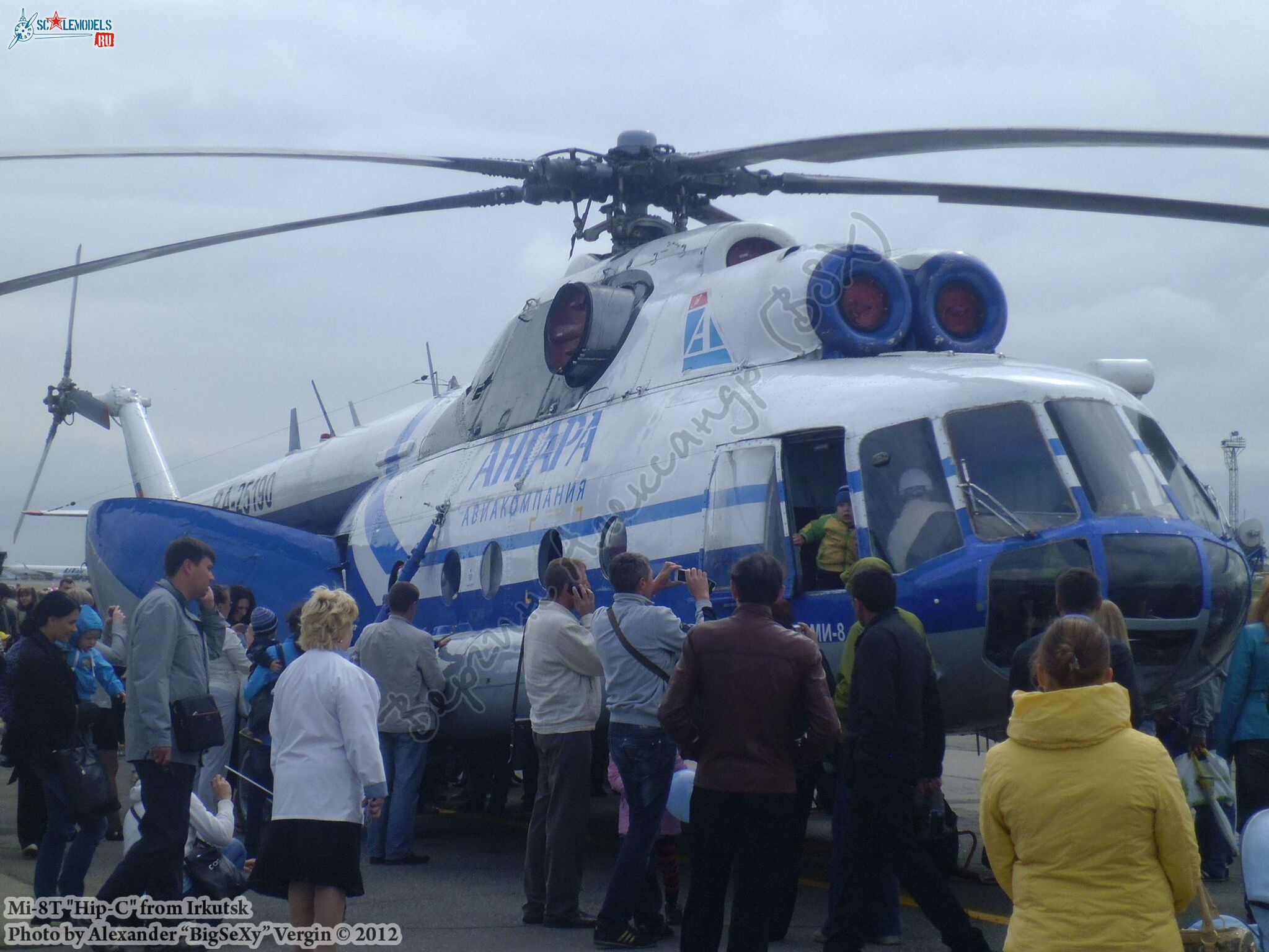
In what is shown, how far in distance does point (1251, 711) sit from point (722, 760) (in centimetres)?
301

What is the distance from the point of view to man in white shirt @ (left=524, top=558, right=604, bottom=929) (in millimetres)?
6516

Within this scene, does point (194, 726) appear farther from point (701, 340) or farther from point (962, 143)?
point (962, 143)

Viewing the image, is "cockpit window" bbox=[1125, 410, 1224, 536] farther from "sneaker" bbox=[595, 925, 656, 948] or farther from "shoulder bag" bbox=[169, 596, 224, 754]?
"shoulder bag" bbox=[169, 596, 224, 754]

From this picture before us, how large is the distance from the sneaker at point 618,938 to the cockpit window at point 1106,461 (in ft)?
9.96

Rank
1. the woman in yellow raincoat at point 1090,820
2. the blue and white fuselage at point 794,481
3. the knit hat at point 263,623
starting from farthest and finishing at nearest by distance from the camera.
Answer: the knit hat at point 263,623, the blue and white fuselage at point 794,481, the woman in yellow raincoat at point 1090,820

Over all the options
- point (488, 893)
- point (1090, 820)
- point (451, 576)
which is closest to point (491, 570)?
point (451, 576)

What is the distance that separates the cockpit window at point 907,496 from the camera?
6418 millimetres

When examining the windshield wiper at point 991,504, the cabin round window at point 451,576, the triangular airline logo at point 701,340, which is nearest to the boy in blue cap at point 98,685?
the cabin round window at point 451,576

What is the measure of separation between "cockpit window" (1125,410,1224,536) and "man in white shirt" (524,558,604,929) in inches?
123

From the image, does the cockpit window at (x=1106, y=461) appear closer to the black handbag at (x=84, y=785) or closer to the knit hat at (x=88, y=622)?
the black handbag at (x=84, y=785)

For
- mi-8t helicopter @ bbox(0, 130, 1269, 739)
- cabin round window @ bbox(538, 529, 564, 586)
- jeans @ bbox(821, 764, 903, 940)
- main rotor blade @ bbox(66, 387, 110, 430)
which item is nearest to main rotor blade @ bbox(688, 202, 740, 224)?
mi-8t helicopter @ bbox(0, 130, 1269, 739)

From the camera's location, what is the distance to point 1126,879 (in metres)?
3.26

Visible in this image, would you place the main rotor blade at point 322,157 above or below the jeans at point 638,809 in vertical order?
above

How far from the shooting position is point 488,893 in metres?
7.47
